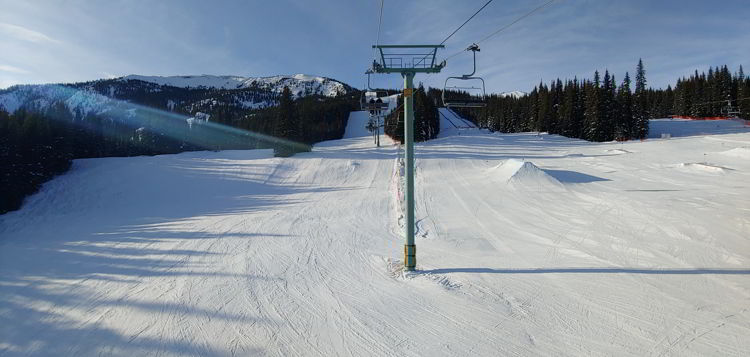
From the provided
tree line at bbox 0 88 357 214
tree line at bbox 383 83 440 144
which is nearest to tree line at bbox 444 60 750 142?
tree line at bbox 383 83 440 144

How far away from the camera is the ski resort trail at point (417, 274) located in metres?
5.39

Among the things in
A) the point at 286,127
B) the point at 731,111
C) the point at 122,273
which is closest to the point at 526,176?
the point at 122,273

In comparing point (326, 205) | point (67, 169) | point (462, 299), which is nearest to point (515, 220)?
point (462, 299)

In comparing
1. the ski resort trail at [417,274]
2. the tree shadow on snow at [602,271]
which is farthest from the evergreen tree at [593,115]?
the tree shadow on snow at [602,271]

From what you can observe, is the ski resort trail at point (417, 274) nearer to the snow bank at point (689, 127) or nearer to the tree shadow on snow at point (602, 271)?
the tree shadow on snow at point (602, 271)

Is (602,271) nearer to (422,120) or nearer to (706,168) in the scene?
(706,168)

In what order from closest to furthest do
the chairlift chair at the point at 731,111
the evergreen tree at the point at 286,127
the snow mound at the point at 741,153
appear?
the snow mound at the point at 741,153, the evergreen tree at the point at 286,127, the chairlift chair at the point at 731,111

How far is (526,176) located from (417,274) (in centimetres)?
1482

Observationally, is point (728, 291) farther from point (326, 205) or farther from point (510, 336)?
point (326, 205)

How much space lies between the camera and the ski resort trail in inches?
212

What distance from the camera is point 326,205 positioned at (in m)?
18.7

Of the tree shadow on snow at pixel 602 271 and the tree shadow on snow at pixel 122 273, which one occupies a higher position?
the tree shadow on snow at pixel 602 271

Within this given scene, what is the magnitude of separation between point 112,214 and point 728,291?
29498 mm

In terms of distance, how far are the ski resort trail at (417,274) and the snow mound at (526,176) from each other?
146mm
